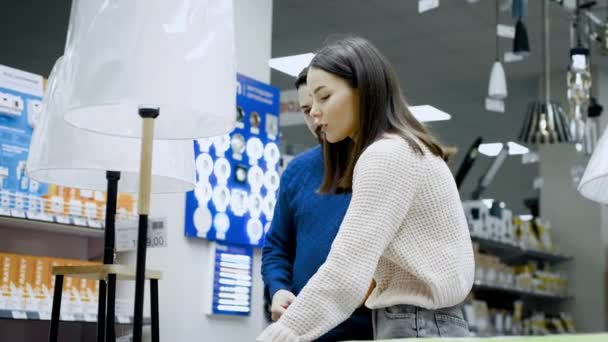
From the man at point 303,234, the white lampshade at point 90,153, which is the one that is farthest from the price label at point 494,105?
the white lampshade at point 90,153

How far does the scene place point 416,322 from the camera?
1.73m

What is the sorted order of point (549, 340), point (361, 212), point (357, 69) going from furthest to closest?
1. point (357, 69)
2. point (361, 212)
3. point (549, 340)

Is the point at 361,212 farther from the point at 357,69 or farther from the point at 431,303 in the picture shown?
the point at 357,69

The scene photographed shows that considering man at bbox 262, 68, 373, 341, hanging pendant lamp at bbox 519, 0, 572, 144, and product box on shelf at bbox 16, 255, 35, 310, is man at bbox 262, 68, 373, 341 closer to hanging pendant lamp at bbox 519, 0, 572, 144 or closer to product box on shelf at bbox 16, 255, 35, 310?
product box on shelf at bbox 16, 255, 35, 310

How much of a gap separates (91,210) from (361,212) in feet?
8.96

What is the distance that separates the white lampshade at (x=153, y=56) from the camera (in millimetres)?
1969

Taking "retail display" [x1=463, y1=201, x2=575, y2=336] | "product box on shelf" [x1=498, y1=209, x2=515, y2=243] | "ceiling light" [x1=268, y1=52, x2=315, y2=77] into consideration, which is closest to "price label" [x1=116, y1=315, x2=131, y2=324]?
"retail display" [x1=463, y1=201, x2=575, y2=336]

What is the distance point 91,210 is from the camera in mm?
4133

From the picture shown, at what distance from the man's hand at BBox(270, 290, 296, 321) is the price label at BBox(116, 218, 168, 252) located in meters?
0.75

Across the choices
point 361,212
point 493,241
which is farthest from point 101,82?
point 493,241

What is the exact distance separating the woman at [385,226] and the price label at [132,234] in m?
1.20

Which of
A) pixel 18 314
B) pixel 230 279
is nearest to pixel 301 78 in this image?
pixel 18 314

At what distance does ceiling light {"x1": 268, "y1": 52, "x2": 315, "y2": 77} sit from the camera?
31.9 ft

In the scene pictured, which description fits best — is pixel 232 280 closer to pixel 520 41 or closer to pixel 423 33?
pixel 520 41
